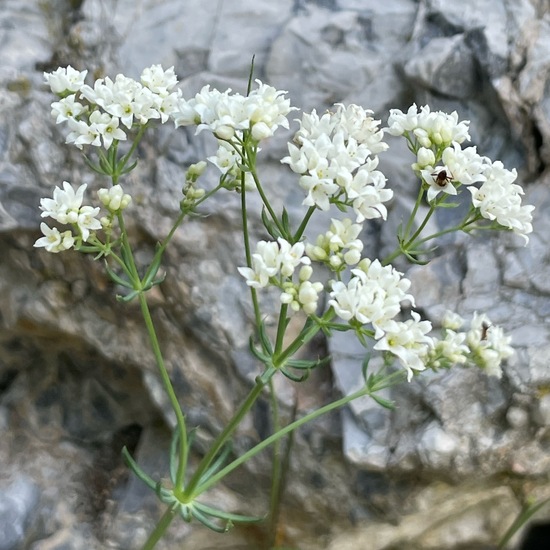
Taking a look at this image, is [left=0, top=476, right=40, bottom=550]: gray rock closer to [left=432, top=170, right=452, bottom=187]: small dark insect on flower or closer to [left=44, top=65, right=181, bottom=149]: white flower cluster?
[left=44, top=65, right=181, bottom=149]: white flower cluster

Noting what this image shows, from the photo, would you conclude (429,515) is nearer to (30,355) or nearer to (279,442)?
(279,442)

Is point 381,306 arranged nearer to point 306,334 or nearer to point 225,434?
point 306,334

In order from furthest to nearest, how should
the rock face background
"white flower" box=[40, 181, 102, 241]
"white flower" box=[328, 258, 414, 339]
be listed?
1. the rock face background
2. "white flower" box=[40, 181, 102, 241]
3. "white flower" box=[328, 258, 414, 339]

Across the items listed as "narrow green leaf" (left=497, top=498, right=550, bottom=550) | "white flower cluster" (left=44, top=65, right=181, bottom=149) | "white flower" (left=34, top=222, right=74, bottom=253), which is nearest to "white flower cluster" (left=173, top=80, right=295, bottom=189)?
"white flower cluster" (left=44, top=65, right=181, bottom=149)

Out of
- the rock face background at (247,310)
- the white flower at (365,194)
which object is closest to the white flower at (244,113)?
the white flower at (365,194)

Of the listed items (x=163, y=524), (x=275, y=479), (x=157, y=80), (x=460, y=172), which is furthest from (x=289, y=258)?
(x=275, y=479)

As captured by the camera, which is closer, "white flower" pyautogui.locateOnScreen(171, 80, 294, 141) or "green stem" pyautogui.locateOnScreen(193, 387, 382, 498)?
"white flower" pyautogui.locateOnScreen(171, 80, 294, 141)
